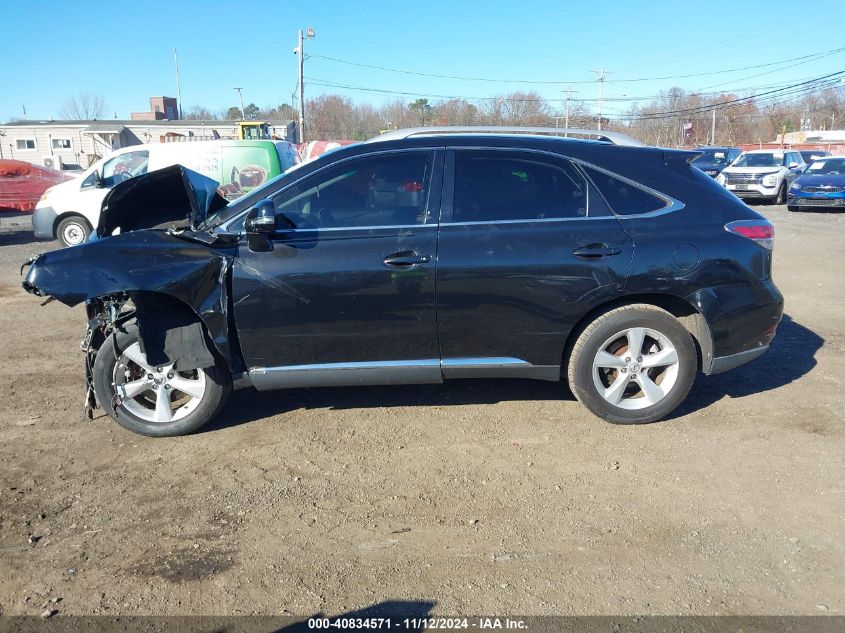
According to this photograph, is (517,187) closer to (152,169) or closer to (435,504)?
(435,504)

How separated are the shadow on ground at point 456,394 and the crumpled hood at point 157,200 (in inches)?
56.1

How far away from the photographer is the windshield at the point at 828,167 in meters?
19.2

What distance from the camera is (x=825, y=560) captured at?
9.78 feet

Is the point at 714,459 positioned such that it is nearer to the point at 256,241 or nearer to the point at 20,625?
the point at 256,241

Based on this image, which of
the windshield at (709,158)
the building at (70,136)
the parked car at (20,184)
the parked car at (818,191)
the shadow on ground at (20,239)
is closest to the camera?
the windshield at (709,158)

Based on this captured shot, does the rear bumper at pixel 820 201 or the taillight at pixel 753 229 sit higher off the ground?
the taillight at pixel 753 229

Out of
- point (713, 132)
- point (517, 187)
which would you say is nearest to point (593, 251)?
point (517, 187)

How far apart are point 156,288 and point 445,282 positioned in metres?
1.71

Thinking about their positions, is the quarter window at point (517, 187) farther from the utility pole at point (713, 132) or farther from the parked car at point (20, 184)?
the utility pole at point (713, 132)

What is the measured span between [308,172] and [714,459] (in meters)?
3.04

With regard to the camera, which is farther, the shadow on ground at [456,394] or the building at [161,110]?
the building at [161,110]

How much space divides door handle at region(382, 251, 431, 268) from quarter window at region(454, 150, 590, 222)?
41 centimetres

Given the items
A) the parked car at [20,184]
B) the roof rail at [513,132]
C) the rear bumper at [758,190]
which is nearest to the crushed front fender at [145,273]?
the roof rail at [513,132]

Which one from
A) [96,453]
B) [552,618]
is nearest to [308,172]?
[96,453]
